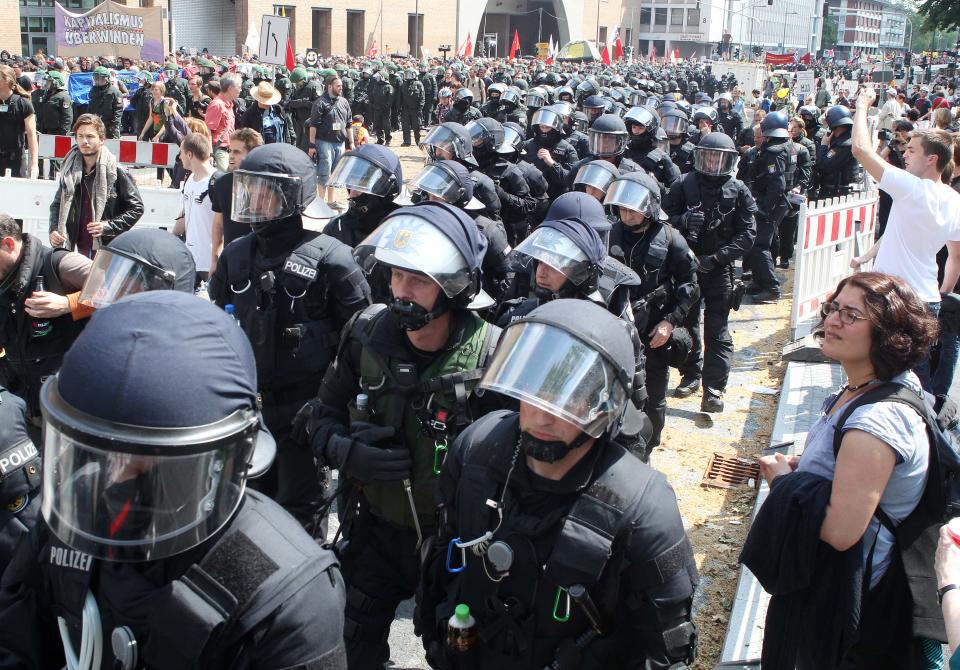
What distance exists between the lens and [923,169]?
512 centimetres

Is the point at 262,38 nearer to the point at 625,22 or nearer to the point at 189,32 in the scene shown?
the point at 189,32

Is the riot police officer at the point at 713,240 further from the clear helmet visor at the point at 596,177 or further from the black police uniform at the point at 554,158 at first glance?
the black police uniform at the point at 554,158

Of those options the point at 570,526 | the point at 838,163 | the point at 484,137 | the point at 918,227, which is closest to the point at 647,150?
the point at 484,137

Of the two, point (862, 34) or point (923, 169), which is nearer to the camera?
point (923, 169)

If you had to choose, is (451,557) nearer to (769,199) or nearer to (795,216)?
(769,199)

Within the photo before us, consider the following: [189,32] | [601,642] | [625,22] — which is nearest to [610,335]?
[601,642]

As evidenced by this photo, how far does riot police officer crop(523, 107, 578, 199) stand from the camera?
1031cm

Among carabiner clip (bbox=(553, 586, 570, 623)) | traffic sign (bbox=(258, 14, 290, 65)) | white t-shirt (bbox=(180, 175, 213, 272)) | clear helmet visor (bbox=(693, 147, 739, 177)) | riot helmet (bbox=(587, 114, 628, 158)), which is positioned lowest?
carabiner clip (bbox=(553, 586, 570, 623))

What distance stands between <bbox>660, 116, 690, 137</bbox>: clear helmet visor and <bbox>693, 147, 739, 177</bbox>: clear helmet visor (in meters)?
5.64

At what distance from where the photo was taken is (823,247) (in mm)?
8656

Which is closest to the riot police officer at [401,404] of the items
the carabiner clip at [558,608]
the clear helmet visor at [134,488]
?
the carabiner clip at [558,608]

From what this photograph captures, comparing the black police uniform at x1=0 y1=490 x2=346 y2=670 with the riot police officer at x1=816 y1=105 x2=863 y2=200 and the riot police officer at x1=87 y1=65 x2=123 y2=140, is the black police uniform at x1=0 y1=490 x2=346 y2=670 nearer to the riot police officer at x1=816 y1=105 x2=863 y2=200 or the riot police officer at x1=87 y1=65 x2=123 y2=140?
the riot police officer at x1=816 y1=105 x2=863 y2=200

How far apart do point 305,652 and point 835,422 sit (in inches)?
72.1

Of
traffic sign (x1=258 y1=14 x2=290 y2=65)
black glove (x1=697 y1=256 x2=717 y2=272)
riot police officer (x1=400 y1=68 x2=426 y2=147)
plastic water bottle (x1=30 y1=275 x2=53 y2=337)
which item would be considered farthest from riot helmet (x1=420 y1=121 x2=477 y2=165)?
riot police officer (x1=400 y1=68 x2=426 y2=147)
